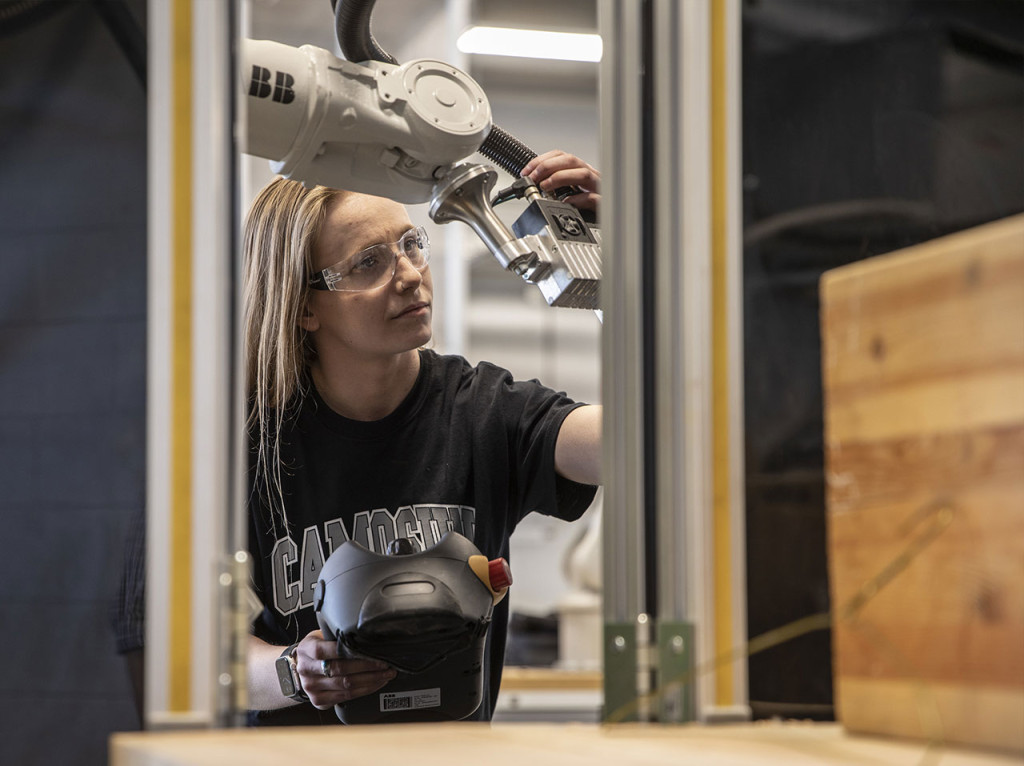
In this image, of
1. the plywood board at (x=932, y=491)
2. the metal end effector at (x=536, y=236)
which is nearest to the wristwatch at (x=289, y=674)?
the metal end effector at (x=536, y=236)

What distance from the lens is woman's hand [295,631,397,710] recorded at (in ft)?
4.76

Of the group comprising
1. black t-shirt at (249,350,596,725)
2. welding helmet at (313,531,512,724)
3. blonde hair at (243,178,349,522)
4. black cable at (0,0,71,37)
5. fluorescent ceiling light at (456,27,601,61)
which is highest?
fluorescent ceiling light at (456,27,601,61)

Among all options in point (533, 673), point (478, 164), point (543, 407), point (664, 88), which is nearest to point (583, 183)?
point (478, 164)

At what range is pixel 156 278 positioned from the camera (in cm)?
94

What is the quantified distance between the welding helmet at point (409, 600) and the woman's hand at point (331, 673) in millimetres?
29

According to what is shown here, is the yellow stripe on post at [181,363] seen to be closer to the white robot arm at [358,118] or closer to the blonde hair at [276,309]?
the white robot arm at [358,118]

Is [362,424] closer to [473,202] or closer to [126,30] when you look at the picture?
[473,202]

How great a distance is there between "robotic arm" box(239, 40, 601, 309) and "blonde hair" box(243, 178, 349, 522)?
0.32 m

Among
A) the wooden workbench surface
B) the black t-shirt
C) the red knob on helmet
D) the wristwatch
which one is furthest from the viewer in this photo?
the black t-shirt

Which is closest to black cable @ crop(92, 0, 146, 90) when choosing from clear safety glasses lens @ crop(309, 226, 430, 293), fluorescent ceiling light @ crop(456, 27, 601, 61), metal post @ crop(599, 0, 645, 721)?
metal post @ crop(599, 0, 645, 721)

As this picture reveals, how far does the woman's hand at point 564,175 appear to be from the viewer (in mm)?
1524

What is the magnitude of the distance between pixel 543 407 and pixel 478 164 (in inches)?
15.9

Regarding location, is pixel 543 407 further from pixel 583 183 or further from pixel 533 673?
pixel 533 673

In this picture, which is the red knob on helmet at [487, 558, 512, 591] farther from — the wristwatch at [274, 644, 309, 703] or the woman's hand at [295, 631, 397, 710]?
the wristwatch at [274, 644, 309, 703]
